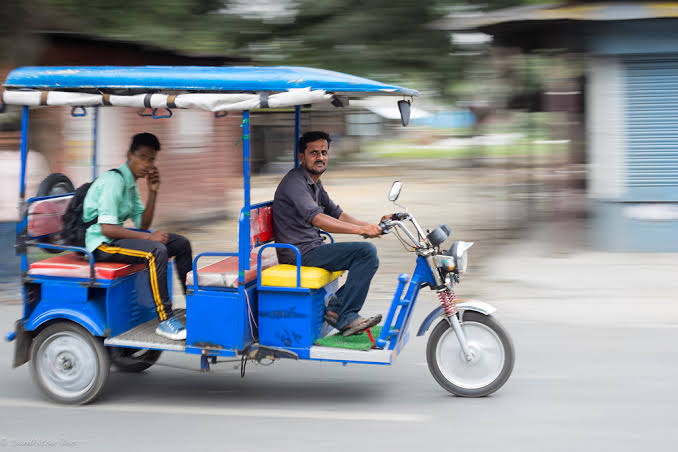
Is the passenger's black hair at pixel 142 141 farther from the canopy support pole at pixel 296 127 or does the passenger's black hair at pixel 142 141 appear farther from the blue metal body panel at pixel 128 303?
the canopy support pole at pixel 296 127

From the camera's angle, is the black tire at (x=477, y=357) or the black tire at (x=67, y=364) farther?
the black tire at (x=67, y=364)

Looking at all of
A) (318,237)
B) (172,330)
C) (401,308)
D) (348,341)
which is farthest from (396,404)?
(172,330)

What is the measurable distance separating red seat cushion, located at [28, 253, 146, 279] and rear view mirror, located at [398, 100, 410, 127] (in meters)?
2.00

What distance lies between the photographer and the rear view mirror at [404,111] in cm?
513

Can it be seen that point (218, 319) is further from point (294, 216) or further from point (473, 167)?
point (473, 167)

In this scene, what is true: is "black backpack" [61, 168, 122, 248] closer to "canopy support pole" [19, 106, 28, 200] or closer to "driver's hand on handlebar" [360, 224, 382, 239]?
"canopy support pole" [19, 106, 28, 200]

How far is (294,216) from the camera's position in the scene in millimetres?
5379

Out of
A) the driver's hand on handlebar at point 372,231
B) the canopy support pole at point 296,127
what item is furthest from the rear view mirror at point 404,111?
the canopy support pole at point 296,127

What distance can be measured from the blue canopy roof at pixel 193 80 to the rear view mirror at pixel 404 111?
0.15 meters

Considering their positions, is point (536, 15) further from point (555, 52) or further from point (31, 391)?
point (31, 391)

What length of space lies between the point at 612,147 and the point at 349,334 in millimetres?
6494

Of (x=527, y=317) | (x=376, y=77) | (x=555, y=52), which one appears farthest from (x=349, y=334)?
(x=555, y=52)

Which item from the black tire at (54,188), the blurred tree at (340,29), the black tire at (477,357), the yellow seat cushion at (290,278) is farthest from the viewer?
the blurred tree at (340,29)

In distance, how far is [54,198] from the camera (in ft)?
18.6
